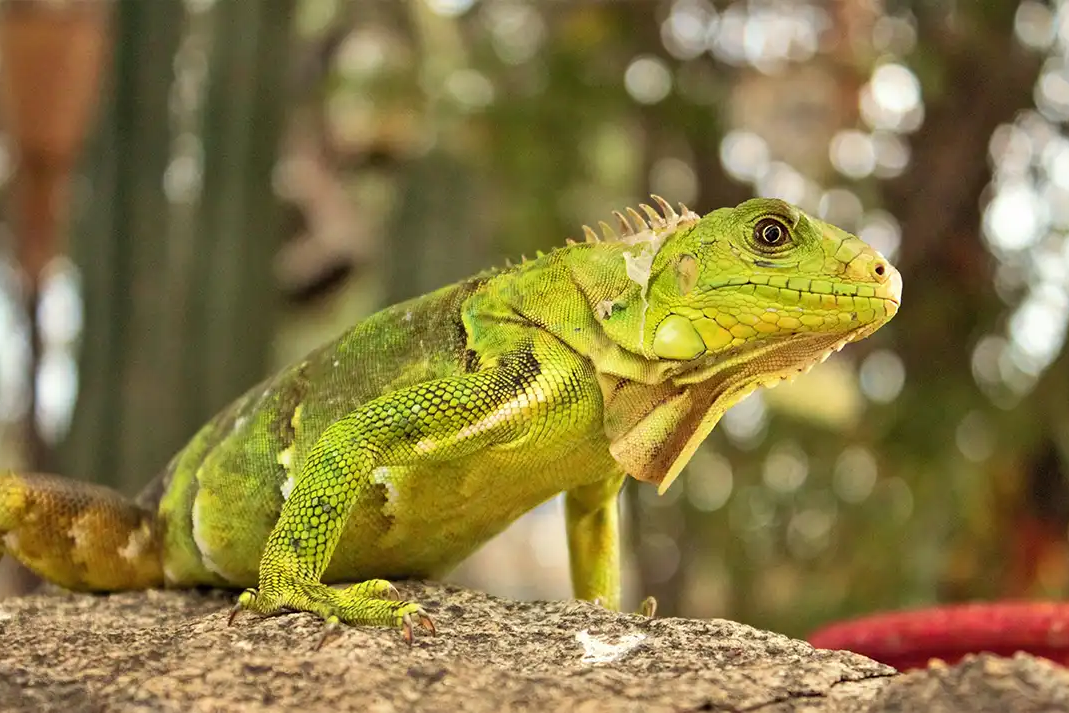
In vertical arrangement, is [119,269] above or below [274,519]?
above

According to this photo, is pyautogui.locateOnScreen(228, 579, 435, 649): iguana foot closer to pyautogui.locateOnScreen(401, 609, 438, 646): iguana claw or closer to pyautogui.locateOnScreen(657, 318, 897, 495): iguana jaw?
pyautogui.locateOnScreen(401, 609, 438, 646): iguana claw

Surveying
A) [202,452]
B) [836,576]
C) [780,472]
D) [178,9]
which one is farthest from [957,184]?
[202,452]

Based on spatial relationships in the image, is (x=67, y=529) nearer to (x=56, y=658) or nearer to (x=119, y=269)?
(x=56, y=658)

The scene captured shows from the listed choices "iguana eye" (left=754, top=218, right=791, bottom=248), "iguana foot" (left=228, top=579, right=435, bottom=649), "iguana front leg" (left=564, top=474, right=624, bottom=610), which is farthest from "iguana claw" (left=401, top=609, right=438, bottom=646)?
"iguana eye" (left=754, top=218, right=791, bottom=248)

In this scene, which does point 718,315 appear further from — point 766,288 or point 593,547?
point 593,547

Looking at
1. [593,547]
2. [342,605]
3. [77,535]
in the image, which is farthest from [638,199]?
[342,605]

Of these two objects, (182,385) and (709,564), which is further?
(709,564)
